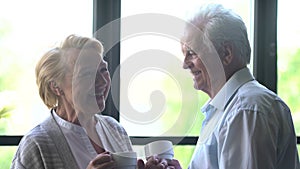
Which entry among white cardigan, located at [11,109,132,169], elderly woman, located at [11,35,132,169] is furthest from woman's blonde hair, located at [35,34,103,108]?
white cardigan, located at [11,109,132,169]

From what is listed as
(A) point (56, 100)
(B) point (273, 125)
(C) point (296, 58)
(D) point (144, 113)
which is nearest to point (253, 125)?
(B) point (273, 125)

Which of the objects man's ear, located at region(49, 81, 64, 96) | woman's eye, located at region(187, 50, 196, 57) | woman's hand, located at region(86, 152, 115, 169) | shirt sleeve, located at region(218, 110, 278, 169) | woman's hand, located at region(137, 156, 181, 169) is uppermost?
woman's eye, located at region(187, 50, 196, 57)

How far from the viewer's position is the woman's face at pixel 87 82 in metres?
1.42

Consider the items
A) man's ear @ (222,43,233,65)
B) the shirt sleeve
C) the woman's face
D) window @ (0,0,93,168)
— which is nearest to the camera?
the shirt sleeve

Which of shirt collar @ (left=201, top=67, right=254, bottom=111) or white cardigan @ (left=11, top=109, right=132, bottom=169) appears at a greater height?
shirt collar @ (left=201, top=67, right=254, bottom=111)

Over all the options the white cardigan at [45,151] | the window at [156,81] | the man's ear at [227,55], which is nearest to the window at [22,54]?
the white cardigan at [45,151]

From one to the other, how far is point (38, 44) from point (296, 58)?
4.26 ft

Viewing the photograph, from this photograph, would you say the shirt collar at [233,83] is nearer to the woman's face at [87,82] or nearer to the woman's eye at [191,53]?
the woman's eye at [191,53]

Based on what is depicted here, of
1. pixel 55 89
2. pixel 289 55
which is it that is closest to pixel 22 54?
pixel 55 89

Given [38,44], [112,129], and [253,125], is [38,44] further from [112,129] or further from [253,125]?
[253,125]

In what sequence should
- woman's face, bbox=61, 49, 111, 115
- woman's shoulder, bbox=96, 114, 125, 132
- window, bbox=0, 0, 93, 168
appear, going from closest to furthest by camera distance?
woman's face, bbox=61, 49, 111, 115 < woman's shoulder, bbox=96, 114, 125, 132 < window, bbox=0, 0, 93, 168

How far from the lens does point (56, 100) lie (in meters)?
1.51

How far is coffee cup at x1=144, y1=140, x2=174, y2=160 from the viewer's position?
130cm

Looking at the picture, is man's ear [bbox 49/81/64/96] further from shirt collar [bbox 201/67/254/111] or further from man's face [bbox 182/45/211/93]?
shirt collar [bbox 201/67/254/111]
